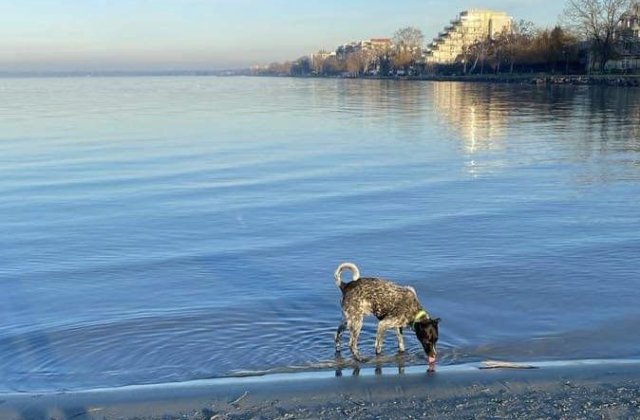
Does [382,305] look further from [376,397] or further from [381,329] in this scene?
[376,397]

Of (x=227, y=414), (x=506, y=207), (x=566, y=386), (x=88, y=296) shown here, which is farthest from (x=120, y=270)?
(x=506, y=207)

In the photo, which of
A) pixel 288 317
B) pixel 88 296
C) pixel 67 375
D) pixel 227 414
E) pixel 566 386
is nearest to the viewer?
pixel 227 414

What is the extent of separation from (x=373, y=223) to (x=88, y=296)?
6775 mm

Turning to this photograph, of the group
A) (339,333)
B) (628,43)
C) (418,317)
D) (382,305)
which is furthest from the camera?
(628,43)

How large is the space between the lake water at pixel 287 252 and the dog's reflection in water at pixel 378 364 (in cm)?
17

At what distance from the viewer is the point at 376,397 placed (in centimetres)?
670

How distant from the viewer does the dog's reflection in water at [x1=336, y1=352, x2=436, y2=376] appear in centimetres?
757

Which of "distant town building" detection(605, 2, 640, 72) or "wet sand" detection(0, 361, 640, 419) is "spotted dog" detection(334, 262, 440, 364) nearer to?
"wet sand" detection(0, 361, 640, 419)

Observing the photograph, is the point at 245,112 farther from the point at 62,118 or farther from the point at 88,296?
the point at 88,296

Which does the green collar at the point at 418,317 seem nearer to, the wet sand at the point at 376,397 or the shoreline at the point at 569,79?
the wet sand at the point at 376,397

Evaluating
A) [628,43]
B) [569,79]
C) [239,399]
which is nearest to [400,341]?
[239,399]

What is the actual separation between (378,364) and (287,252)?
553 cm

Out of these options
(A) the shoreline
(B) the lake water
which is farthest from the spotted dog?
(A) the shoreline

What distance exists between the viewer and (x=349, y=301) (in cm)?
786
